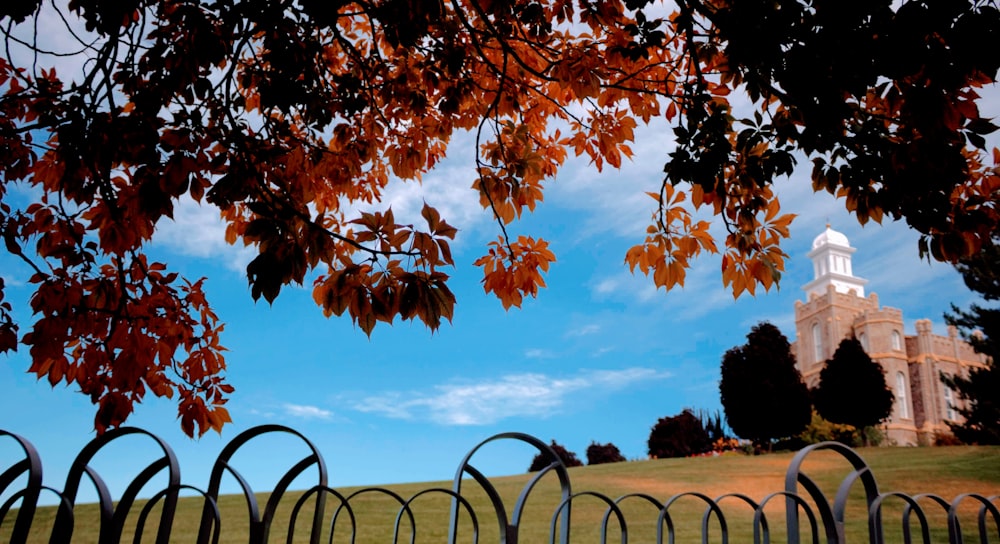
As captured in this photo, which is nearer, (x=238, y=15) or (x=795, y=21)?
(x=795, y=21)

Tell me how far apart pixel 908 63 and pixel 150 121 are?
251 cm

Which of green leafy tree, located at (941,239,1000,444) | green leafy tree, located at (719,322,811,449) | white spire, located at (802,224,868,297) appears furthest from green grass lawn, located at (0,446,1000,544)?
white spire, located at (802,224,868,297)

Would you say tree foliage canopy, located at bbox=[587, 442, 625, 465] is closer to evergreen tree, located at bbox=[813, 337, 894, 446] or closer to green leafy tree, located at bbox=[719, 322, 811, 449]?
green leafy tree, located at bbox=[719, 322, 811, 449]

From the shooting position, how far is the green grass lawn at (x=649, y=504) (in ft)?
27.0

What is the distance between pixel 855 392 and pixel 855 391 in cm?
3

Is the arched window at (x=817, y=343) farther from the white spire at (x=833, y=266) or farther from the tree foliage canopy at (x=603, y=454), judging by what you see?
the tree foliage canopy at (x=603, y=454)

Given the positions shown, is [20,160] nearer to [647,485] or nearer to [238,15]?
[238,15]

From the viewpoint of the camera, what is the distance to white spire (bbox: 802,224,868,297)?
4091 cm

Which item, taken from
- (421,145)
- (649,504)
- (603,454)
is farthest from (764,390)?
(421,145)

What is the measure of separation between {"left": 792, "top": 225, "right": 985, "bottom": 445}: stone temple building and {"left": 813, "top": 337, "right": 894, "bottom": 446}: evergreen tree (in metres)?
10.1

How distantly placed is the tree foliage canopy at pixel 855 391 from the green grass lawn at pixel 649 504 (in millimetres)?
8316

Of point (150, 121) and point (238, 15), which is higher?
point (238, 15)

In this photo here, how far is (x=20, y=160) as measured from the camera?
3.39m

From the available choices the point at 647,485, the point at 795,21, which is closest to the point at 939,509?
the point at 647,485
